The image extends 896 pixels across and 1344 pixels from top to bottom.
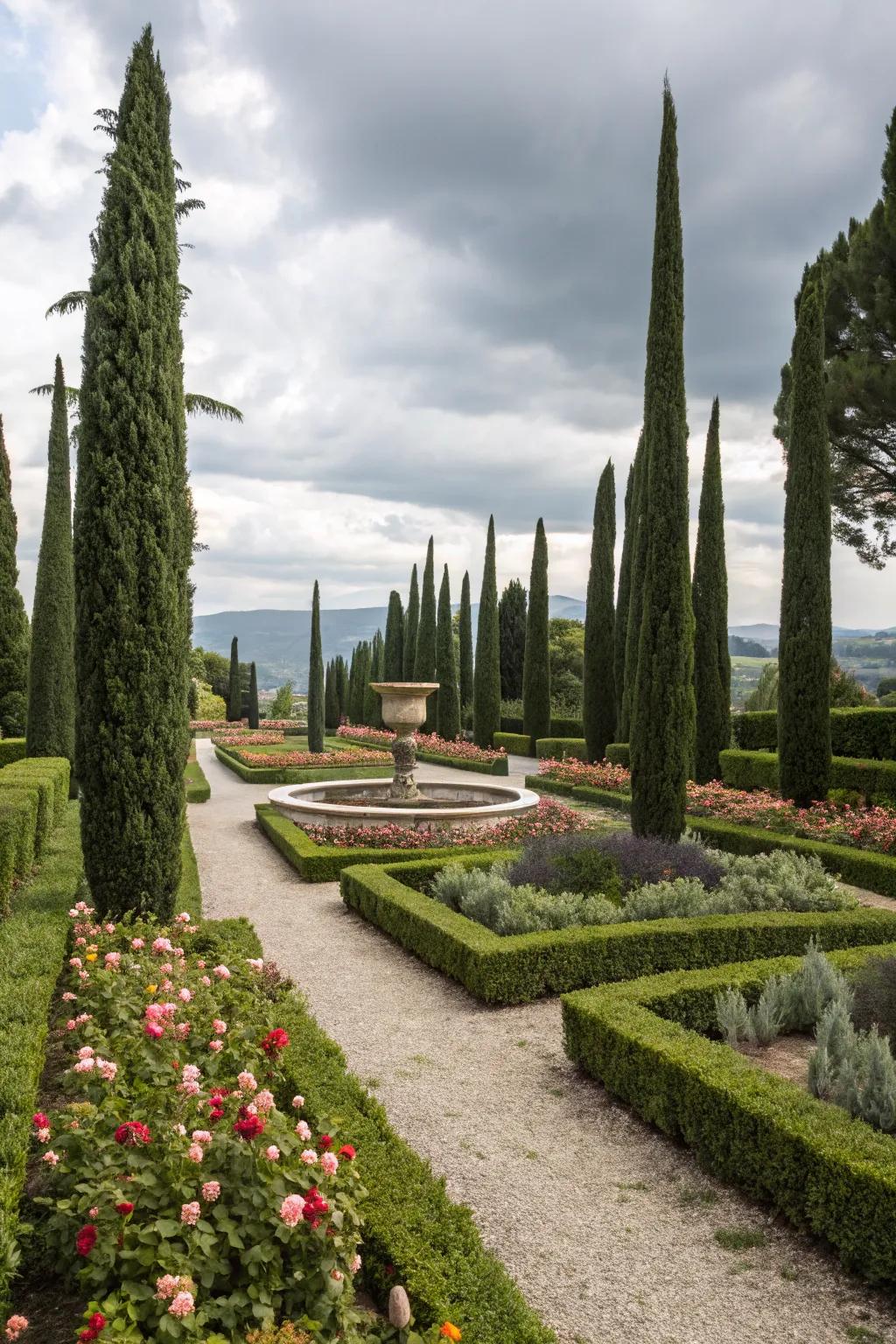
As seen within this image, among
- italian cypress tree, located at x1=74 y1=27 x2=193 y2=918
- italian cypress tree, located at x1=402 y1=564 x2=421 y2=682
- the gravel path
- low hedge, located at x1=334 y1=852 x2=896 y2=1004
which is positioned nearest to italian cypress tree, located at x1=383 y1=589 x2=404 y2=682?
italian cypress tree, located at x1=402 y1=564 x2=421 y2=682

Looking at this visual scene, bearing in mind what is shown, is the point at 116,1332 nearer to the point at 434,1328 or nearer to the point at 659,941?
the point at 434,1328

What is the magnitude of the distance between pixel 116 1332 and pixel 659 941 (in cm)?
493

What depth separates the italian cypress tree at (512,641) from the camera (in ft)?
130

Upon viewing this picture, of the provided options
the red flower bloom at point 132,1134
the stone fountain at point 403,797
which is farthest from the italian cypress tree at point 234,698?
the red flower bloom at point 132,1134

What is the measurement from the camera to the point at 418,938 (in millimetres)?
7078

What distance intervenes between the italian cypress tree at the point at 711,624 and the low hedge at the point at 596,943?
9.88m

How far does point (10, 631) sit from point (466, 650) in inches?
770

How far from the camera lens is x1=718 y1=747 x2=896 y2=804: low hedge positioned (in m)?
13.4

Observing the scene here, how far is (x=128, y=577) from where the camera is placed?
6453 millimetres

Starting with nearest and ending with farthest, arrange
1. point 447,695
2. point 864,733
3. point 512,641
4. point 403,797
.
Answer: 1. point 403,797
2. point 864,733
3. point 447,695
4. point 512,641

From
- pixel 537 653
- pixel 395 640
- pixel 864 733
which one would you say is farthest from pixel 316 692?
pixel 864 733

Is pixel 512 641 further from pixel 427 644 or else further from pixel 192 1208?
pixel 192 1208

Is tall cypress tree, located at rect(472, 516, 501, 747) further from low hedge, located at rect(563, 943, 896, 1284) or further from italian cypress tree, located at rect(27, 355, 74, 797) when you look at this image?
low hedge, located at rect(563, 943, 896, 1284)

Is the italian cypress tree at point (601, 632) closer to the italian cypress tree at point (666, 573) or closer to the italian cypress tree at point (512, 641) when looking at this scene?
the italian cypress tree at point (666, 573)
